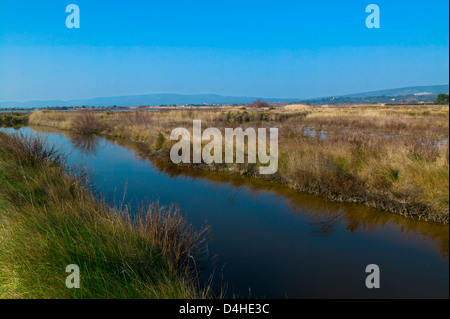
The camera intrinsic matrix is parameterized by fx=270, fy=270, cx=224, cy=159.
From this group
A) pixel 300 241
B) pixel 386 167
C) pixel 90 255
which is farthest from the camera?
pixel 386 167

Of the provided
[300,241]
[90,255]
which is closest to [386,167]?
[300,241]

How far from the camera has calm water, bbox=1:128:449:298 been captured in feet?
10.9

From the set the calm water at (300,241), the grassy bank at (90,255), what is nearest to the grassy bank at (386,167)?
the calm water at (300,241)

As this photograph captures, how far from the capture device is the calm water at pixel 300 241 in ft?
10.9

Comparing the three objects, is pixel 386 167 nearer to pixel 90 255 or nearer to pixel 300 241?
pixel 300 241

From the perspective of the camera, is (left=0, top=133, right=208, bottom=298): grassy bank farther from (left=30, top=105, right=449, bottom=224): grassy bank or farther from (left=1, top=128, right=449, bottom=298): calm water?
(left=30, top=105, right=449, bottom=224): grassy bank

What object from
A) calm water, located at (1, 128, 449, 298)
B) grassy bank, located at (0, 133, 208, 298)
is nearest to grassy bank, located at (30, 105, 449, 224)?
calm water, located at (1, 128, 449, 298)

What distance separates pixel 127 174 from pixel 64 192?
5046 millimetres

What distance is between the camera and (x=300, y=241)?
4996 millimetres
